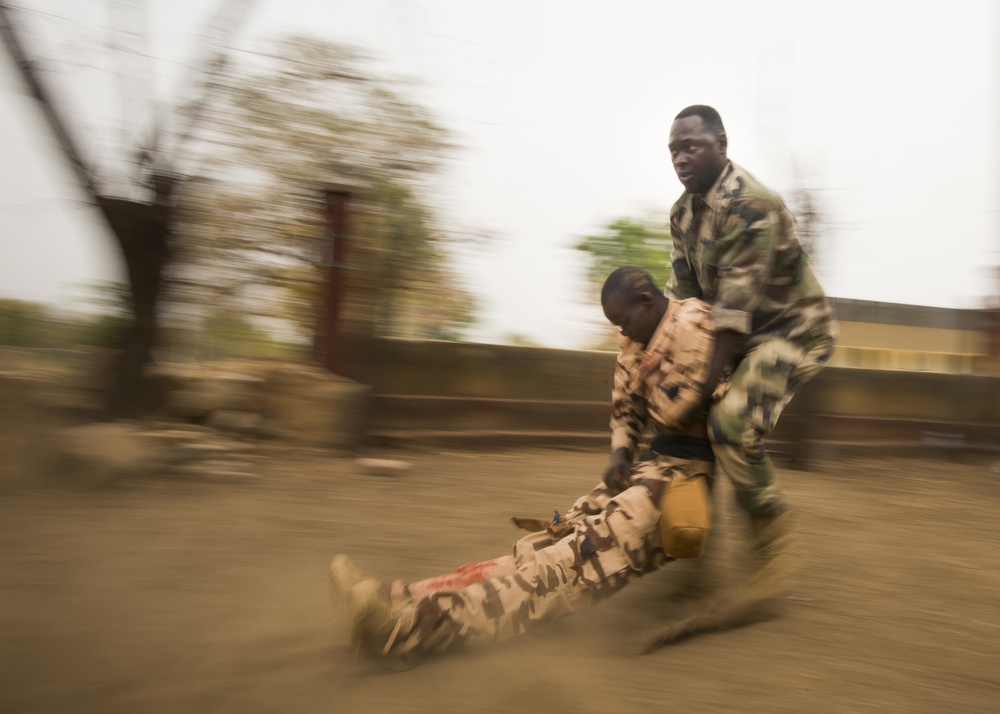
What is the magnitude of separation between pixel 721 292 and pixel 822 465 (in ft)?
12.9

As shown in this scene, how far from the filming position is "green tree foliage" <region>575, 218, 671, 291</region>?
17.9 metres

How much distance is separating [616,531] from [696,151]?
1.27 metres

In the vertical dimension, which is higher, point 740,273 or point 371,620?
point 740,273

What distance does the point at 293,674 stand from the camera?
2.02m

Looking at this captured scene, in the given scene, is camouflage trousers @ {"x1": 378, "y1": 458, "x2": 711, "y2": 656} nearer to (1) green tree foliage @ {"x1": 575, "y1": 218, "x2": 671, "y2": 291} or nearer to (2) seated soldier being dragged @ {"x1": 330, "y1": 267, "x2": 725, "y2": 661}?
(2) seated soldier being dragged @ {"x1": 330, "y1": 267, "x2": 725, "y2": 661}

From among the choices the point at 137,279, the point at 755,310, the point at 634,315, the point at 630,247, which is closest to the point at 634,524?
the point at 634,315

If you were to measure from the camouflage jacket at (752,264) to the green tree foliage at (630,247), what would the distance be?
45.5 feet

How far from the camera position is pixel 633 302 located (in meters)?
2.50

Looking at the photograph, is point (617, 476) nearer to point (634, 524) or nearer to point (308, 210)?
point (634, 524)

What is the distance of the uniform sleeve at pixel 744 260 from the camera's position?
2.45 metres

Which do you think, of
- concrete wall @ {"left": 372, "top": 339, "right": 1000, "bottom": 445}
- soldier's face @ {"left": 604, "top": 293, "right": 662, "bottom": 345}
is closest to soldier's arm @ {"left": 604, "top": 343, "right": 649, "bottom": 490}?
soldier's face @ {"left": 604, "top": 293, "right": 662, "bottom": 345}

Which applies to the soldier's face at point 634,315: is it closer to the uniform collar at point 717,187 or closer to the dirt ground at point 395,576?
the uniform collar at point 717,187

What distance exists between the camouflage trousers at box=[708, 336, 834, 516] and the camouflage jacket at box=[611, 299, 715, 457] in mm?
107

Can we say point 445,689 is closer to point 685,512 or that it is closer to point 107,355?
point 685,512
